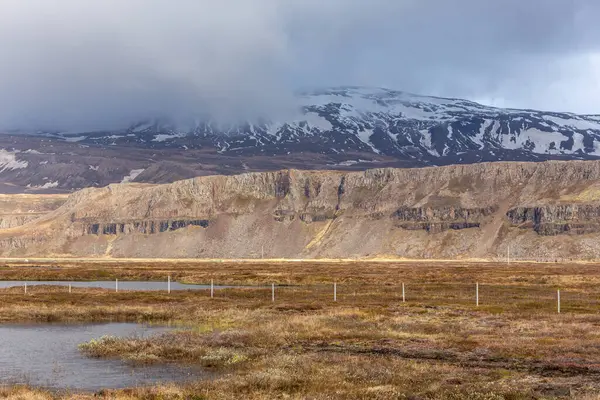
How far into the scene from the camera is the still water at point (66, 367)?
26688 millimetres

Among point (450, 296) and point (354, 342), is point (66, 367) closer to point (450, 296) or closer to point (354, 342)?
point (354, 342)

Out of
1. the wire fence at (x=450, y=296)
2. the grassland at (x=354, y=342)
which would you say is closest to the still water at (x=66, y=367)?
the grassland at (x=354, y=342)

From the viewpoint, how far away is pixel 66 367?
29859 mm

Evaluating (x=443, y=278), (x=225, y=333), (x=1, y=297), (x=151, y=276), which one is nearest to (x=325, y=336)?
(x=225, y=333)

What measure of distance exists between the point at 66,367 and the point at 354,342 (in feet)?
42.1

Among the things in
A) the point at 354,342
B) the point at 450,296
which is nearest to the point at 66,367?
the point at 354,342

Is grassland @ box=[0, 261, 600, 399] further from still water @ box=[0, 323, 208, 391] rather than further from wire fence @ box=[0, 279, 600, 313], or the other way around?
still water @ box=[0, 323, 208, 391]

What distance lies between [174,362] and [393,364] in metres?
8.90

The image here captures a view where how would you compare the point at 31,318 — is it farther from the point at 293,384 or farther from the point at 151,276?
the point at 151,276

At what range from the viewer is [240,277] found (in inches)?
3927

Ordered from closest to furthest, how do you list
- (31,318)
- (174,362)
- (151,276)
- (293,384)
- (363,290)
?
1. (293,384)
2. (174,362)
3. (31,318)
4. (363,290)
5. (151,276)

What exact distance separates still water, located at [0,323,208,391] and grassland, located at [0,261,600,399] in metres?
1.41

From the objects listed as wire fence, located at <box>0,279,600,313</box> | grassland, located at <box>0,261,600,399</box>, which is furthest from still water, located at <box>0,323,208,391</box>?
wire fence, located at <box>0,279,600,313</box>

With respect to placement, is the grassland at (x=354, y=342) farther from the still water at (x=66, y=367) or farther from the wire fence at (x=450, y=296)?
the still water at (x=66, y=367)
